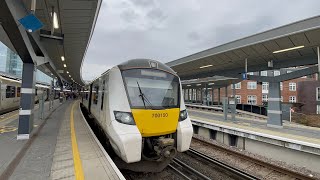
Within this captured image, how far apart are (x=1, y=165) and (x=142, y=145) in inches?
127

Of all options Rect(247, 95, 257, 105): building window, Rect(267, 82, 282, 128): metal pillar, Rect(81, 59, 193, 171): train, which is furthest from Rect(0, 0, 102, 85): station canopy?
Rect(247, 95, 257, 105): building window

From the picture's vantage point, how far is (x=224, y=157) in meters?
8.12

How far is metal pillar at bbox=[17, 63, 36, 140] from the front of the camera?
7.46m

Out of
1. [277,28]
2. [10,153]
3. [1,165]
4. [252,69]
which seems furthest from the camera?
[252,69]

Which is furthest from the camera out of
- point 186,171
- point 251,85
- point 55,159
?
point 251,85

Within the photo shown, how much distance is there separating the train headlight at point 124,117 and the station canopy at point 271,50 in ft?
23.4

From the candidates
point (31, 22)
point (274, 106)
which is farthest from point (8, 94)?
point (274, 106)

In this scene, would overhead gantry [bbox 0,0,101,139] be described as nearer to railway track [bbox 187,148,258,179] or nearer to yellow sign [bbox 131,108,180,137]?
yellow sign [bbox 131,108,180,137]

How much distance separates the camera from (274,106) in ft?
37.9

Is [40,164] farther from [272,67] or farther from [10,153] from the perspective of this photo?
[272,67]

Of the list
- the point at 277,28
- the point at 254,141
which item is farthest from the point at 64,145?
the point at 277,28

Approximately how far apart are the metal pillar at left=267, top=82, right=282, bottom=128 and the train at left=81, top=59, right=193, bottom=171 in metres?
7.59

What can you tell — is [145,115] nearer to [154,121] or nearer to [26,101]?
[154,121]

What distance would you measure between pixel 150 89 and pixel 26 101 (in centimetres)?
496
